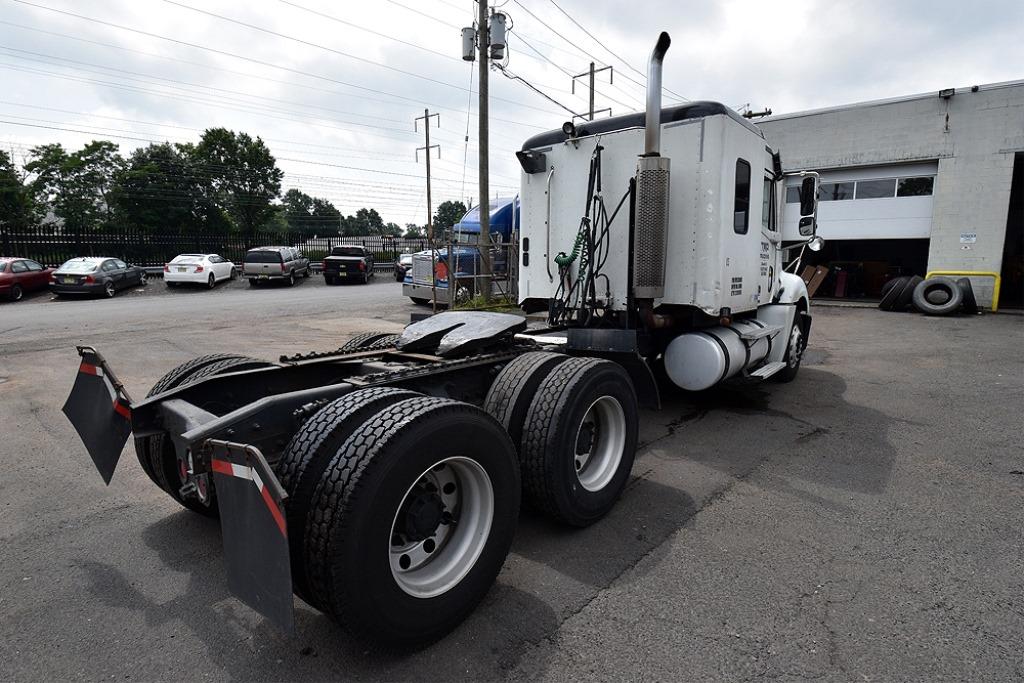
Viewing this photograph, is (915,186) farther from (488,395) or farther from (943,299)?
(488,395)

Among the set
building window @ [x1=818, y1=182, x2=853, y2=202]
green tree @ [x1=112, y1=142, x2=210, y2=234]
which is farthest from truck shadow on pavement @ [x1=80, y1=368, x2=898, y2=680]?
green tree @ [x1=112, y1=142, x2=210, y2=234]

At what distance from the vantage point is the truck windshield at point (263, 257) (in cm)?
2420

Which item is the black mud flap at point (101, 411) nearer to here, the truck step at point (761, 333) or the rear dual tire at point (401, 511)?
the rear dual tire at point (401, 511)

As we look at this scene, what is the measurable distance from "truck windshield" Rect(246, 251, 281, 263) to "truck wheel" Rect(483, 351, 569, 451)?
76.3 ft

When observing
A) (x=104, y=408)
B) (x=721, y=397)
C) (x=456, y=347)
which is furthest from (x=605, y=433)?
(x=721, y=397)

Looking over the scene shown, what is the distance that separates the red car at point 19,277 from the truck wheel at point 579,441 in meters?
21.2

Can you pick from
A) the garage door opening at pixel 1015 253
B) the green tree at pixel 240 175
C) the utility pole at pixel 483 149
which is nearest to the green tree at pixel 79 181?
the green tree at pixel 240 175

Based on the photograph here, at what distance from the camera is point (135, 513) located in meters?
3.62

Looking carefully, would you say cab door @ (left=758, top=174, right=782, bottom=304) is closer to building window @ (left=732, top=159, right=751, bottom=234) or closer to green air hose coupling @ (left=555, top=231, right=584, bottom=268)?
building window @ (left=732, top=159, right=751, bottom=234)

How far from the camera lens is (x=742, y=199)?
18.4 feet

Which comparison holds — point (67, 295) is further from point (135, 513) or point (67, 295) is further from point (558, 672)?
point (558, 672)

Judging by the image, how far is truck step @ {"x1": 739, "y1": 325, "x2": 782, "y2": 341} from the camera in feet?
19.5

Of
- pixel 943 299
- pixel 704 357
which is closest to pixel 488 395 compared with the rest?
pixel 704 357

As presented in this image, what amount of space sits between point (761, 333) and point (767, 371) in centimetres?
44
